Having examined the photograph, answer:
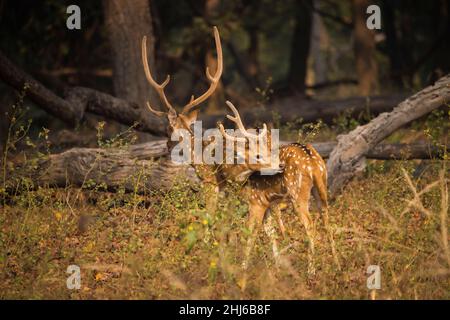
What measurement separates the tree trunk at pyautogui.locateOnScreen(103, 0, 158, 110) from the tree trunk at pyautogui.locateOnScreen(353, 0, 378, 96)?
6.26 meters

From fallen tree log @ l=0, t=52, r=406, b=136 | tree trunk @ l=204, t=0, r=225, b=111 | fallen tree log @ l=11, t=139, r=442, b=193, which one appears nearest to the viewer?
fallen tree log @ l=11, t=139, r=442, b=193

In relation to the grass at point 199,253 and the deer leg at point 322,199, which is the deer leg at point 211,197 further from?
the deer leg at point 322,199

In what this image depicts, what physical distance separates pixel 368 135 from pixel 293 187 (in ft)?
7.55

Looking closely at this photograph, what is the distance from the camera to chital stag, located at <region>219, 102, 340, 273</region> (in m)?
7.11

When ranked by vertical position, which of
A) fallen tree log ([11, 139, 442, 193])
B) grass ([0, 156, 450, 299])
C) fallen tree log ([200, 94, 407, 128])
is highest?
fallen tree log ([200, 94, 407, 128])

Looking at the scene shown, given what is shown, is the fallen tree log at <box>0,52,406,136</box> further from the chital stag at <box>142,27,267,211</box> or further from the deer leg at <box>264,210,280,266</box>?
the deer leg at <box>264,210,280,266</box>

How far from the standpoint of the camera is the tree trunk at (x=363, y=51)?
15.7m

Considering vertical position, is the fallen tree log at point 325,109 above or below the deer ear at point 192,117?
above

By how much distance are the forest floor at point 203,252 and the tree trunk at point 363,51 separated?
8.06 meters

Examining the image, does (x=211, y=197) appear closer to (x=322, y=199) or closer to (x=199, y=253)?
(x=199, y=253)

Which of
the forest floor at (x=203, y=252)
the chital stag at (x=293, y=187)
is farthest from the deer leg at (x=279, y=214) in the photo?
the forest floor at (x=203, y=252)

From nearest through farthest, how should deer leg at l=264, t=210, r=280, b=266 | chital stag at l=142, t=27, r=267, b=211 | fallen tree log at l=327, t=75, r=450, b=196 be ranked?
deer leg at l=264, t=210, r=280, b=266 → chital stag at l=142, t=27, r=267, b=211 → fallen tree log at l=327, t=75, r=450, b=196

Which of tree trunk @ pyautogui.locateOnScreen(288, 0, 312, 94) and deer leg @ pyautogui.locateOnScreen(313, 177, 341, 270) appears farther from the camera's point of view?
tree trunk @ pyautogui.locateOnScreen(288, 0, 312, 94)

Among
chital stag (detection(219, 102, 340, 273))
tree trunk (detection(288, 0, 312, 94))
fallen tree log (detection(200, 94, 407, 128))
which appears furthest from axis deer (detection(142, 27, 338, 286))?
tree trunk (detection(288, 0, 312, 94))
